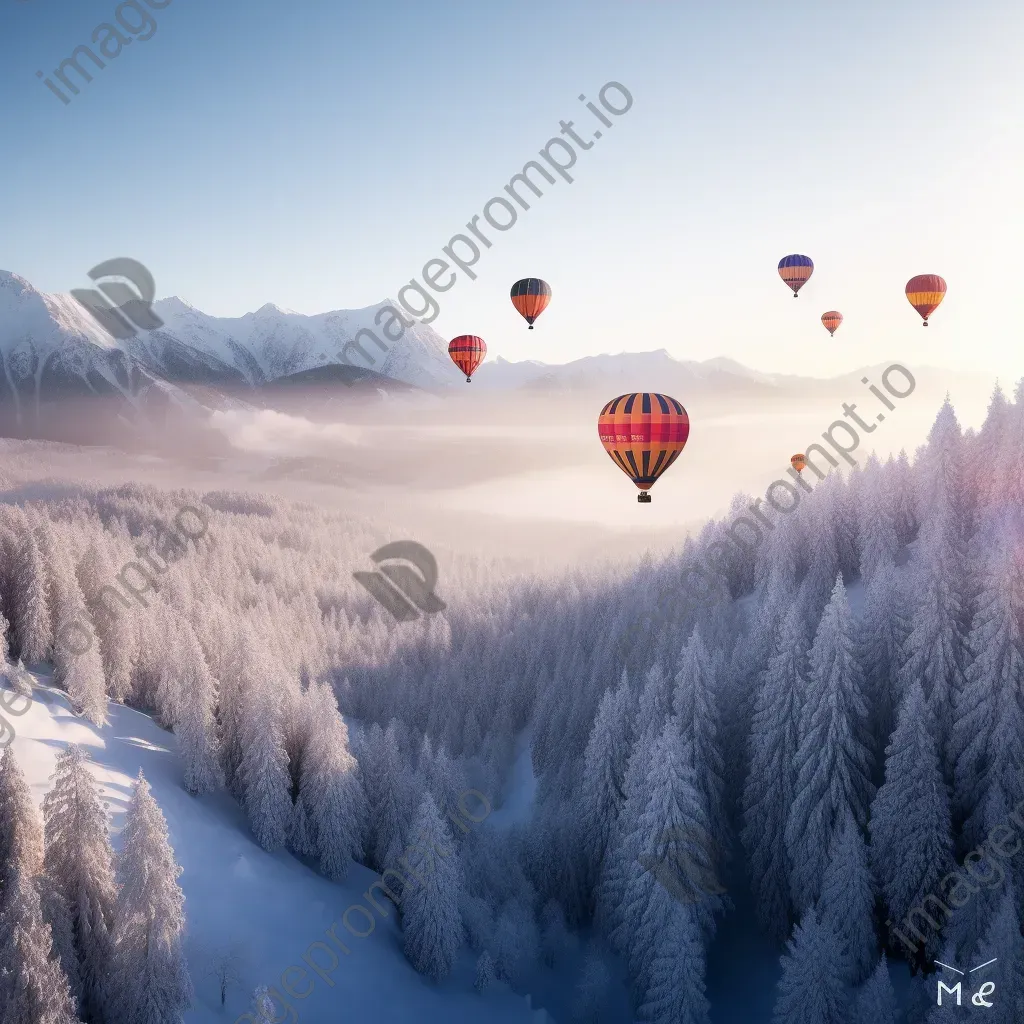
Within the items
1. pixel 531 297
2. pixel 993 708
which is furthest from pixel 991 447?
pixel 531 297

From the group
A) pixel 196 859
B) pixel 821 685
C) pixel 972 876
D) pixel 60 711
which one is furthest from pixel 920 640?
pixel 60 711

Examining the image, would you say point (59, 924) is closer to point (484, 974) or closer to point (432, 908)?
point (432, 908)

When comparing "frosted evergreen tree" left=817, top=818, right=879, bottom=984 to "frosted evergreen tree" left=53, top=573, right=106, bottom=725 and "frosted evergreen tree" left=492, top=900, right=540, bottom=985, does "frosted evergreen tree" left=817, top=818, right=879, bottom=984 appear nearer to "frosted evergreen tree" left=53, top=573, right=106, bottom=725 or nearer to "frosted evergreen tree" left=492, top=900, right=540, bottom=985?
"frosted evergreen tree" left=492, top=900, right=540, bottom=985

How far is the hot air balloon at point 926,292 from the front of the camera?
168 feet

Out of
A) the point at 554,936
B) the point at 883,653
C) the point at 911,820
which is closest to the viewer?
the point at 911,820

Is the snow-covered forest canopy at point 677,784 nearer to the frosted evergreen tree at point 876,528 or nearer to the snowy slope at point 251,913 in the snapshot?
the frosted evergreen tree at point 876,528

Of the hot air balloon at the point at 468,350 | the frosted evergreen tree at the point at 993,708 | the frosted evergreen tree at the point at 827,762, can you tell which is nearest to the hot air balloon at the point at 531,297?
the hot air balloon at the point at 468,350

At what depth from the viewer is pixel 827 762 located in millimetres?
33562

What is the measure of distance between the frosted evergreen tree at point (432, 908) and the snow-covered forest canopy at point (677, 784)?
163mm

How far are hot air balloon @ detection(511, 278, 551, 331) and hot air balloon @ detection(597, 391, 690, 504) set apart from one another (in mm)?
13755

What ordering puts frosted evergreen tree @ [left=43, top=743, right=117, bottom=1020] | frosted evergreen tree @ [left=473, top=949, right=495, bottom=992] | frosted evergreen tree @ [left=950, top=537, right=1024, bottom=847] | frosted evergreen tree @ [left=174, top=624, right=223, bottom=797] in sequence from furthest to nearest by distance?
frosted evergreen tree @ [left=174, top=624, right=223, bottom=797], frosted evergreen tree @ [left=473, top=949, right=495, bottom=992], frosted evergreen tree @ [left=950, top=537, right=1024, bottom=847], frosted evergreen tree @ [left=43, top=743, right=117, bottom=1020]

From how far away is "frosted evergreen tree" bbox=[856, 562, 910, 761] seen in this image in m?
36.8

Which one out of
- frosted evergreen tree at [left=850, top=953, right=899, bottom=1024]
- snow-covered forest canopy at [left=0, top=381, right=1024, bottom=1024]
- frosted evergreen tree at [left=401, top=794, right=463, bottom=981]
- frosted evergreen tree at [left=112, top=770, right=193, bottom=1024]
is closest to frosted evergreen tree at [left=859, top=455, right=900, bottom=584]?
snow-covered forest canopy at [left=0, top=381, right=1024, bottom=1024]

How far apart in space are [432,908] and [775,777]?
64.8 ft
